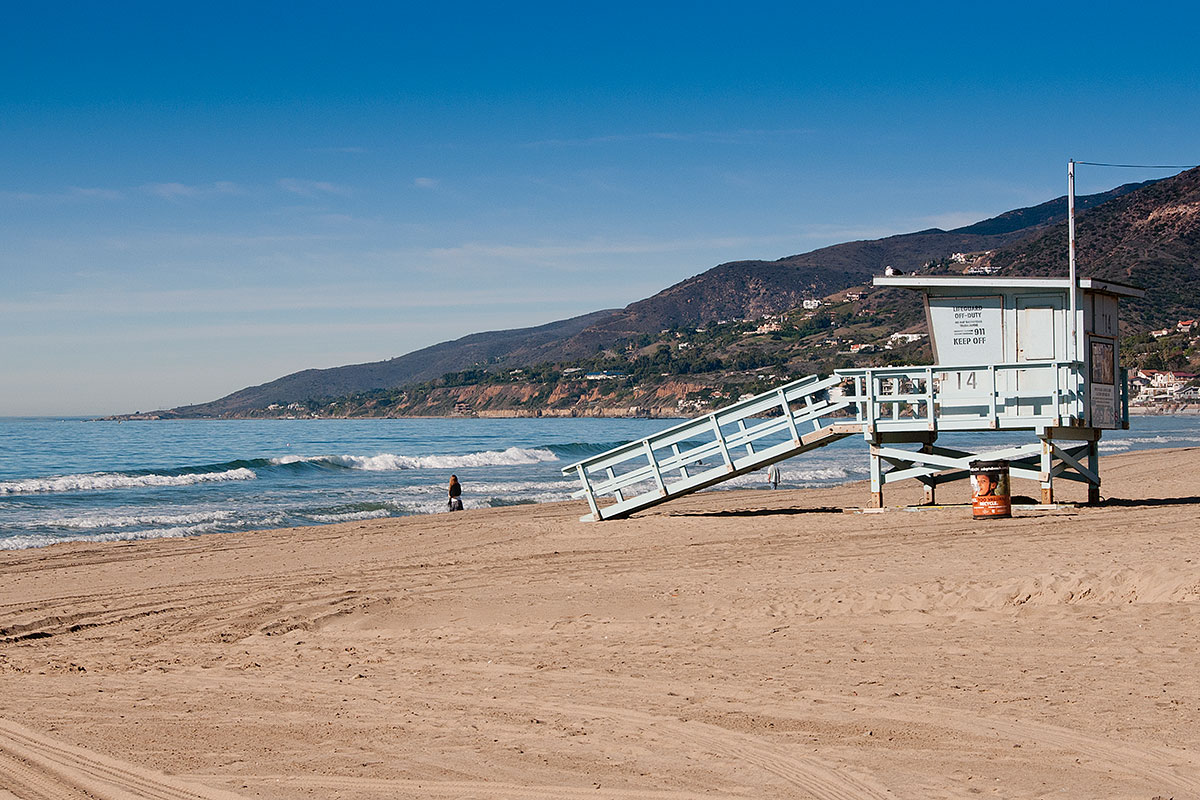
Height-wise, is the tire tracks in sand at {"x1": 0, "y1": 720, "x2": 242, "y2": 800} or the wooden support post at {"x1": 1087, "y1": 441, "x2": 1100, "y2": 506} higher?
the wooden support post at {"x1": 1087, "y1": 441, "x2": 1100, "y2": 506}

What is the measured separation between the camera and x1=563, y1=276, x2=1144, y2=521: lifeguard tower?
17000 millimetres

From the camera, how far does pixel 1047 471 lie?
17062 mm

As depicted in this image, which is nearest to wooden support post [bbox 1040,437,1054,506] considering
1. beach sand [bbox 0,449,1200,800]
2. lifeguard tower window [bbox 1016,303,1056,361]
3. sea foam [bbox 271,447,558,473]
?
lifeguard tower window [bbox 1016,303,1056,361]

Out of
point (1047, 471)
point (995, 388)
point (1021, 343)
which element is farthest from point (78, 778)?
point (1021, 343)

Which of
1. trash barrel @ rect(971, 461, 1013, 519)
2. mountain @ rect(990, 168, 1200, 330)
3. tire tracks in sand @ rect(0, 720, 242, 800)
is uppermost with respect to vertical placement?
mountain @ rect(990, 168, 1200, 330)

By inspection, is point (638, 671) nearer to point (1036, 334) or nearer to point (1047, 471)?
point (1047, 471)

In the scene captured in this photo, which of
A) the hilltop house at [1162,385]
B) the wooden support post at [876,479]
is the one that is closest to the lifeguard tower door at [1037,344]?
the wooden support post at [876,479]

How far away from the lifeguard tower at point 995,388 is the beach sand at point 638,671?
233 centimetres

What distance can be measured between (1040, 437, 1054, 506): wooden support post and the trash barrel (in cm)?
118

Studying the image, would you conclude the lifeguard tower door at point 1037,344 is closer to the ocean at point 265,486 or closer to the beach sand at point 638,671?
the beach sand at point 638,671

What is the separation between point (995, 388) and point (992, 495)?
1853 mm

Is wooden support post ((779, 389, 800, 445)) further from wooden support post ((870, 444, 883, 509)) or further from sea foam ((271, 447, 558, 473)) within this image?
sea foam ((271, 447, 558, 473))

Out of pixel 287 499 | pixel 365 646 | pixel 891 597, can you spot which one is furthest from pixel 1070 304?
pixel 287 499

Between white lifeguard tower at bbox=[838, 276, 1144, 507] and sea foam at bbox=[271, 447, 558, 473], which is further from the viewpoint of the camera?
sea foam at bbox=[271, 447, 558, 473]
